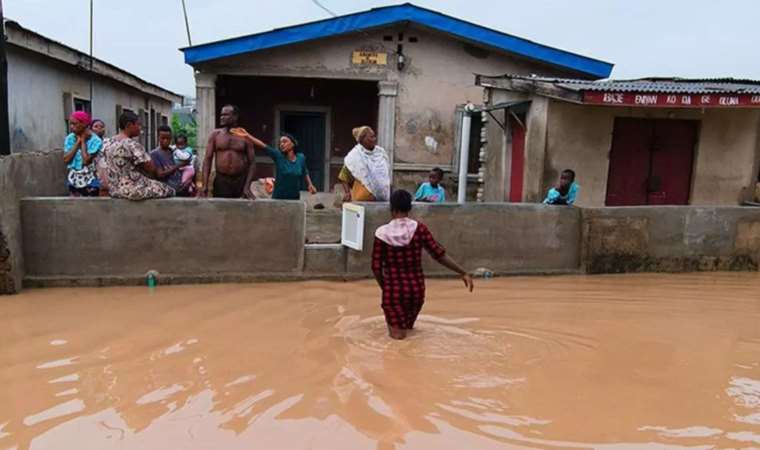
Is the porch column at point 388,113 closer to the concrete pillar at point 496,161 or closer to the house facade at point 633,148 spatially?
the concrete pillar at point 496,161

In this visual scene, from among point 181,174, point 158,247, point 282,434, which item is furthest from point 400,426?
point 181,174

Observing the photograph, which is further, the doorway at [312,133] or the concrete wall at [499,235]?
the doorway at [312,133]

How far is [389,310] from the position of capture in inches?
207

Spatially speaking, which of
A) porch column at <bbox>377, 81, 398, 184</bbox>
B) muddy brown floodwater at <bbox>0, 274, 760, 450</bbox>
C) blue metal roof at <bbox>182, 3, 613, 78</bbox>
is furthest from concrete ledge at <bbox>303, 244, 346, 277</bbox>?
blue metal roof at <bbox>182, 3, 613, 78</bbox>

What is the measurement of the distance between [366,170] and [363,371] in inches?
127

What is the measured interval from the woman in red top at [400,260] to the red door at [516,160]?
6090 millimetres

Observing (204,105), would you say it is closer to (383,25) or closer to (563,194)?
(383,25)

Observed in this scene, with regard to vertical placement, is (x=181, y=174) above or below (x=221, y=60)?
below

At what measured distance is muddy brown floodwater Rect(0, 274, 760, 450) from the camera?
144 inches

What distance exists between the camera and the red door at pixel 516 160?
440 inches

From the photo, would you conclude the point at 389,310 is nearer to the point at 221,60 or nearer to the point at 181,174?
the point at 181,174

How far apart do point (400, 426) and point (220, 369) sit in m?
1.43

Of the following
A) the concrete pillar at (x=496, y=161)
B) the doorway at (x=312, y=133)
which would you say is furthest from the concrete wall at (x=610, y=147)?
the doorway at (x=312, y=133)

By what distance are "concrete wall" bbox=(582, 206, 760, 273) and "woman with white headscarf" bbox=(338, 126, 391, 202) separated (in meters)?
2.47
